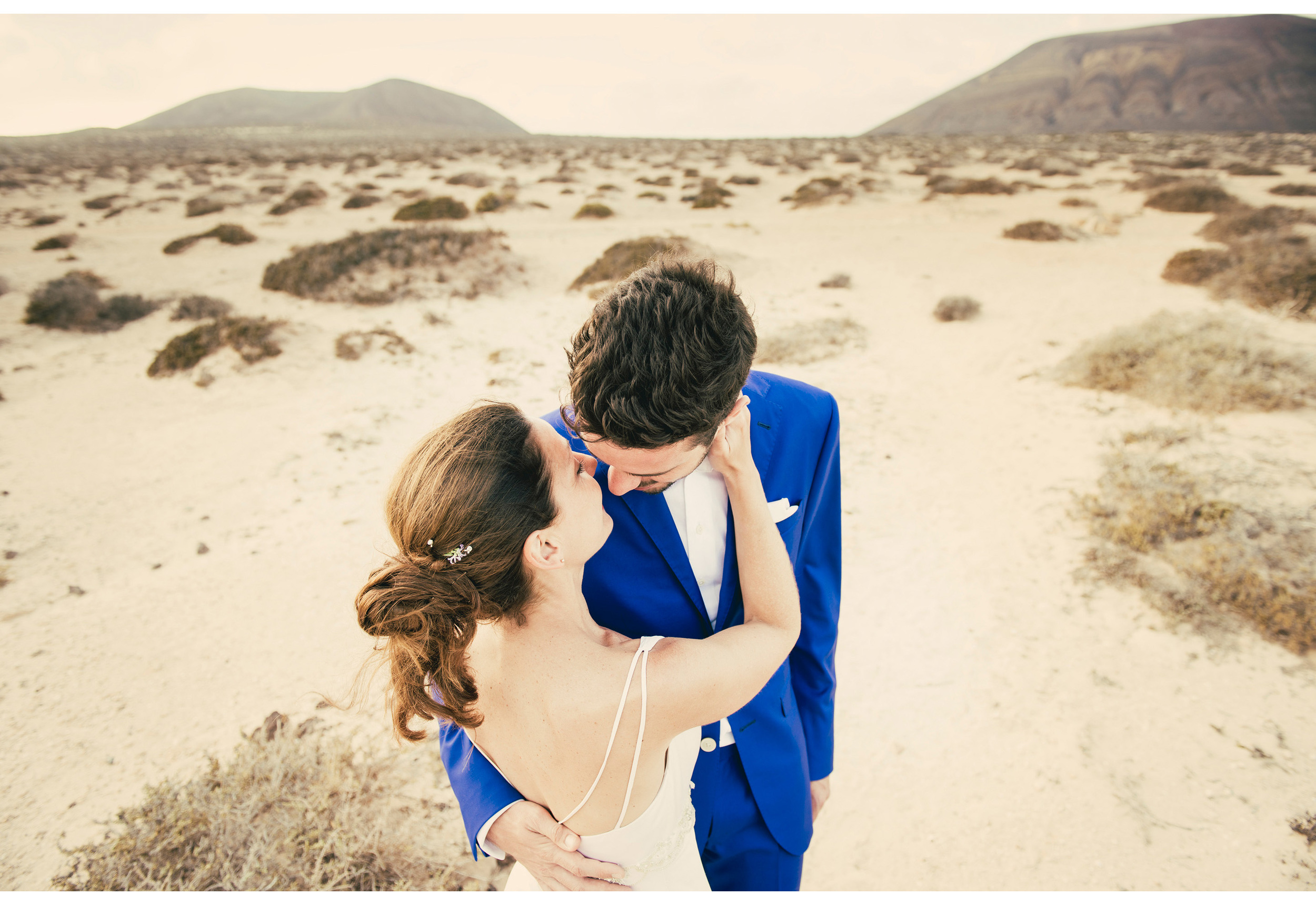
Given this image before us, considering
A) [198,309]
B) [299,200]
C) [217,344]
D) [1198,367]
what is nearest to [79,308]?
[198,309]

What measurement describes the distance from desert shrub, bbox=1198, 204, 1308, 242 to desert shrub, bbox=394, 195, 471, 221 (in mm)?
17124

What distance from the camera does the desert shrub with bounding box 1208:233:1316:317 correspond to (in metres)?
7.65

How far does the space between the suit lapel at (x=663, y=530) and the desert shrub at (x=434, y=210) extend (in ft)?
53.1

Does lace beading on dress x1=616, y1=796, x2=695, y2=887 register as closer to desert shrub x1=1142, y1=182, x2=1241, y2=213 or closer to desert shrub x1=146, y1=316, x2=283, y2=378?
desert shrub x1=146, y1=316, x2=283, y2=378

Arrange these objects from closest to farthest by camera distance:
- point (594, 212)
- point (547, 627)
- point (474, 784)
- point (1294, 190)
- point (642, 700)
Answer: point (642, 700) < point (547, 627) < point (474, 784) < point (1294, 190) < point (594, 212)

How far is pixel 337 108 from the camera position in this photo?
5453 inches

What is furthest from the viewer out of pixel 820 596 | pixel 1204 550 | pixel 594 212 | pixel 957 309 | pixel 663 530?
pixel 594 212

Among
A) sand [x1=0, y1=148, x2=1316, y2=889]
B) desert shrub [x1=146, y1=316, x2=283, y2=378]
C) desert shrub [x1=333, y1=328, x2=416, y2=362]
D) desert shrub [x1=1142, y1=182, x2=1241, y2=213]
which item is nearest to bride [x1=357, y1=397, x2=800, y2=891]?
sand [x1=0, y1=148, x2=1316, y2=889]

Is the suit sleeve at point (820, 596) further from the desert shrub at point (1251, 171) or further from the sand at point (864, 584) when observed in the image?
the desert shrub at point (1251, 171)

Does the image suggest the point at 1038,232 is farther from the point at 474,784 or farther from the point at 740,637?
the point at 474,784

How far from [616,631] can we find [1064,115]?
107 metres

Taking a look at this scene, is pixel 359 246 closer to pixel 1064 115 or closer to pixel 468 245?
pixel 468 245

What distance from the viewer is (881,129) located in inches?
4400

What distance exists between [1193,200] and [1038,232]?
207 inches
